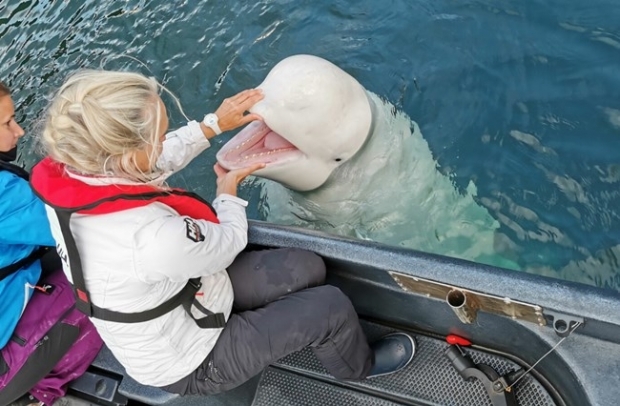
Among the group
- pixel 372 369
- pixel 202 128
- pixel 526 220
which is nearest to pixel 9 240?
pixel 202 128

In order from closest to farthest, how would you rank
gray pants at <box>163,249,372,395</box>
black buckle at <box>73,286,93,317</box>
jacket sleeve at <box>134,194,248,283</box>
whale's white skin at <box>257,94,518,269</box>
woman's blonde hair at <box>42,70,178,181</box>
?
1. woman's blonde hair at <box>42,70,178,181</box>
2. jacket sleeve at <box>134,194,248,283</box>
3. black buckle at <box>73,286,93,317</box>
4. gray pants at <box>163,249,372,395</box>
5. whale's white skin at <box>257,94,518,269</box>

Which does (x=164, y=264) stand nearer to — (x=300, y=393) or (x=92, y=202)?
(x=92, y=202)

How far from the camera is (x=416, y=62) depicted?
6.00 metres

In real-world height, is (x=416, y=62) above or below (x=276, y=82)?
below

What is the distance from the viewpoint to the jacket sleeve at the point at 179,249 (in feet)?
9.00

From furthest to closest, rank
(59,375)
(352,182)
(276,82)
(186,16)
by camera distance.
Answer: (186,16), (352,182), (276,82), (59,375)

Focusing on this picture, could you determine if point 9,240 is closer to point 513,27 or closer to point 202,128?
point 202,128

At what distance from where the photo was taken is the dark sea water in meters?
4.78

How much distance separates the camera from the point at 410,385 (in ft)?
11.2

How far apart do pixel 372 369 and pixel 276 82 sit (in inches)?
66.8

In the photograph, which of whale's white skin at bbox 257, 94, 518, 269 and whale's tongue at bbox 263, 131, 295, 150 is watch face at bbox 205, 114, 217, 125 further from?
whale's white skin at bbox 257, 94, 518, 269

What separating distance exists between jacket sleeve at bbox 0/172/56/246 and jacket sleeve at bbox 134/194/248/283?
107 cm

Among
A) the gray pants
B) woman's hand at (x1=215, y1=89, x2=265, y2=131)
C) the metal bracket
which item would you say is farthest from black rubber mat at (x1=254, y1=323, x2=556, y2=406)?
woman's hand at (x1=215, y1=89, x2=265, y2=131)

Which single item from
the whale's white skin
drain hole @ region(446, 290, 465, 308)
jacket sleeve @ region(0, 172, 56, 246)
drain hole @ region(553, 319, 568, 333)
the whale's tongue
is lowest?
the whale's white skin
